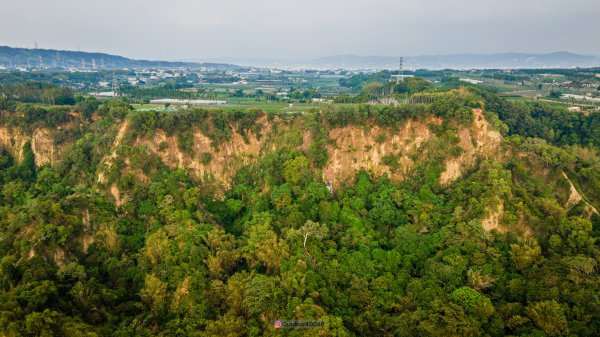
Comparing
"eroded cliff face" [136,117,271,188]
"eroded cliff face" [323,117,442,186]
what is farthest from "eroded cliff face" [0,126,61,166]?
"eroded cliff face" [323,117,442,186]

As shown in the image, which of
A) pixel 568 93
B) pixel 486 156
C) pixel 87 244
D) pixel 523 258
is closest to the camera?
pixel 523 258

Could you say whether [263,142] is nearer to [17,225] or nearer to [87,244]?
[87,244]

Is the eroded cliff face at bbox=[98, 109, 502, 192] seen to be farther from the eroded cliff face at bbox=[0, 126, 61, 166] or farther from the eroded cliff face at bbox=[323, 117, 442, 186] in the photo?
the eroded cliff face at bbox=[0, 126, 61, 166]

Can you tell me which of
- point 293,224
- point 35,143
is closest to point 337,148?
point 293,224

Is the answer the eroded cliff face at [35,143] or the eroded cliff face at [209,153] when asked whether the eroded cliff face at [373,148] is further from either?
the eroded cliff face at [35,143]

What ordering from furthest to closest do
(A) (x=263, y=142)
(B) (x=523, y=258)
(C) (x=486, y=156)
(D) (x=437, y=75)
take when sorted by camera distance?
(D) (x=437, y=75)
(A) (x=263, y=142)
(C) (x=486, y=156)
(B) (x=523, y=258)

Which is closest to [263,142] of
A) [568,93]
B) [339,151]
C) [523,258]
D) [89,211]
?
[339,151]

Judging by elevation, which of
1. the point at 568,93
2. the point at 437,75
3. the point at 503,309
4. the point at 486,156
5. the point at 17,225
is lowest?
the point at 503,309
